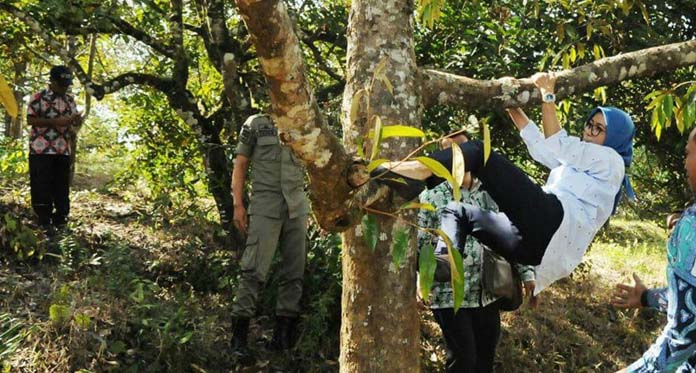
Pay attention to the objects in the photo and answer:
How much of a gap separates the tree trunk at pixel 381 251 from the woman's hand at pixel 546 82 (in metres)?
0.76

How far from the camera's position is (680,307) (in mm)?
2459

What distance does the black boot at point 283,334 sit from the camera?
4.47 metres

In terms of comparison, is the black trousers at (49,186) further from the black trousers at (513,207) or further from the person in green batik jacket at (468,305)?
the black trousers at (513,207)

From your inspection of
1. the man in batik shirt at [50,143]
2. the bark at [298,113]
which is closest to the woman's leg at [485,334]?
the bark at [298,113]

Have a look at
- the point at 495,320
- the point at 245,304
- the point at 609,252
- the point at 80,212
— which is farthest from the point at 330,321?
the point at 609,252

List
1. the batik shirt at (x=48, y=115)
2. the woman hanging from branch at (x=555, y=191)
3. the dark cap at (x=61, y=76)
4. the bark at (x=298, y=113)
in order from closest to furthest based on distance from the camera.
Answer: the bark at (x=298, y=113) → the woman hanging from branch at (x=555, y=191) → the dark cap at (x=61, y=76) → the batik shirt at (x=48, y=115)

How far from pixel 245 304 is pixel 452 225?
5.14ft

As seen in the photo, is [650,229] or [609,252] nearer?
[609,252]

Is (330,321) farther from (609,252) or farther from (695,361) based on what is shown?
(609,252)

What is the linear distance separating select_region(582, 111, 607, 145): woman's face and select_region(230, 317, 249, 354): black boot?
240cm

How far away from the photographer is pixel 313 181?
6.46 feet

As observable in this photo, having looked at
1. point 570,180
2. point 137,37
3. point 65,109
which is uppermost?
point 137,37

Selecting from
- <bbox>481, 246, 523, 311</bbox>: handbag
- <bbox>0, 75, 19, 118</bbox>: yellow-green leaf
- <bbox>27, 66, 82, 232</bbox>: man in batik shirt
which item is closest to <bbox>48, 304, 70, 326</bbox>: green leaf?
<bbox>27, 66, 82, 232</bbox>: man in batik shirt

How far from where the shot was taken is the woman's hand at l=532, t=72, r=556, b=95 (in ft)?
9.57
